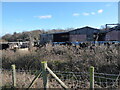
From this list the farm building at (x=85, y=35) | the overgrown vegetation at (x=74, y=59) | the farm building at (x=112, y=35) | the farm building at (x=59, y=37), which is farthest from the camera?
the farm building at (x=59, y=37)

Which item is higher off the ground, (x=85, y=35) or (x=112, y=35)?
(x=85, y=35)

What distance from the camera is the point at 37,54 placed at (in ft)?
32.3

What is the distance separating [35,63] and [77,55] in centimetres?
288

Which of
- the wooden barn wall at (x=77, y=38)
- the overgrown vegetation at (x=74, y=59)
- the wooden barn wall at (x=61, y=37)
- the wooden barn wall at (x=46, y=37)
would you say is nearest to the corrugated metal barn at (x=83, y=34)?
the wooden barn wall at (x=77, y=38)

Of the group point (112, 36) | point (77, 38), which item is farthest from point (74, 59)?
point (112, 36)

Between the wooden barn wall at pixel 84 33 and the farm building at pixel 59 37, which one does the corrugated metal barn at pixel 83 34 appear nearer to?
the wooden barn wall at pixel 84 33

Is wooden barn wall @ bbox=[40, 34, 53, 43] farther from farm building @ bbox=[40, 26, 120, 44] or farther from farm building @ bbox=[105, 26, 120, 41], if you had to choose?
farm building @ bbox=[105, 26, 120, 41]

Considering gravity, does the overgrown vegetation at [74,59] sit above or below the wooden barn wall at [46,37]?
below

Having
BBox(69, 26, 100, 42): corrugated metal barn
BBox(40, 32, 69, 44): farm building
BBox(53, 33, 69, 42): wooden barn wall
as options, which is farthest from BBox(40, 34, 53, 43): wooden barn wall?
BBox(69, 26, 100, 42): corrugated metal barn

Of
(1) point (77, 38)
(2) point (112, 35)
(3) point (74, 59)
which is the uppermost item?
(2) point (112, 35)

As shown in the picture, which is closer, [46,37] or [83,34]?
[83,34]

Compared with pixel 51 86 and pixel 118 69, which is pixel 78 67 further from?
pixel 51 86

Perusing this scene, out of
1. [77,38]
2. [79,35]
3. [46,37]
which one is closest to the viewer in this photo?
[77,38]

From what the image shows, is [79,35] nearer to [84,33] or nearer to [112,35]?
[84,33]
